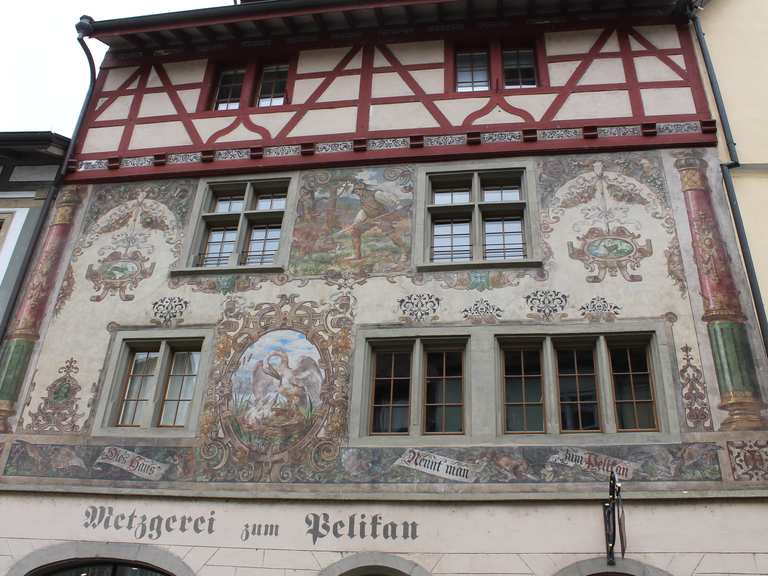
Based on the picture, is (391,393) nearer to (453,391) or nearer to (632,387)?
(453,391)

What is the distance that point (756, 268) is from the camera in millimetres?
8922

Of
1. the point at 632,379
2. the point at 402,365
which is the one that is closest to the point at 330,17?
the point at 402,365

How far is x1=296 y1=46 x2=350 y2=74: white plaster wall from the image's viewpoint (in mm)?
11809

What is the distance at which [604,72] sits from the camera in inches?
428

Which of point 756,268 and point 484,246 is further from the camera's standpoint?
point 484,246

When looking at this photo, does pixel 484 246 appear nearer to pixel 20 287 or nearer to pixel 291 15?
pixel 291 15

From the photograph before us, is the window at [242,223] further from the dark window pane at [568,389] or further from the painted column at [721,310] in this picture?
the painted column at [721,310]

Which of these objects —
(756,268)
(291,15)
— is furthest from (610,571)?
(291,15)

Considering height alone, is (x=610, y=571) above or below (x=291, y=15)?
below

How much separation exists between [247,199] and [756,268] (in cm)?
692

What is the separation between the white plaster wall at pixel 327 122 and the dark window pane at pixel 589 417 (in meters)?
5.38

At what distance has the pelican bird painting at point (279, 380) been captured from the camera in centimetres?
864

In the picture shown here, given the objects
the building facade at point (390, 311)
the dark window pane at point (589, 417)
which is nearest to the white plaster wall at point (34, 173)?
the building facade at point (390, 311)

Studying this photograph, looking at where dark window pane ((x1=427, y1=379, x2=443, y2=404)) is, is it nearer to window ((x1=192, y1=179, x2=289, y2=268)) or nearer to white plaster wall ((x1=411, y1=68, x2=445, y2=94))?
window ((x1=192, y1=179, x2=289, y2=268))
